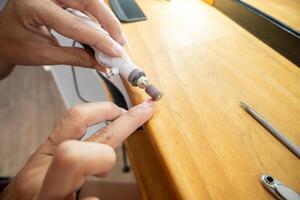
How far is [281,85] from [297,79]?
40 mm

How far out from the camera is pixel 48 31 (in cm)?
46

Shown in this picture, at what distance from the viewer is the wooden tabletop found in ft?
1.51

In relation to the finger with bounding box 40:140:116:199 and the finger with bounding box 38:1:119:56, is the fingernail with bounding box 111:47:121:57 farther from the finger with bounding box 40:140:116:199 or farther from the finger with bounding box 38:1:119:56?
the finger with bounding box 40:140:116:199

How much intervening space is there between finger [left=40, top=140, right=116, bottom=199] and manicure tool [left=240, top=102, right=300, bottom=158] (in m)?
0.21

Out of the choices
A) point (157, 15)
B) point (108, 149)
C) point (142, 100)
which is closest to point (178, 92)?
point (142, 100)

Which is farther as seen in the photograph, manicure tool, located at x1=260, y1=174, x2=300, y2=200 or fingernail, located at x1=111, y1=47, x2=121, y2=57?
fingernail, located at x1=111, y1=47, x2=121, y2=57

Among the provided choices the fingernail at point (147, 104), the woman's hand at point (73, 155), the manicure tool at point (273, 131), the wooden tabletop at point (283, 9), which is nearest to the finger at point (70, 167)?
the woman's hand at point (73, 155)

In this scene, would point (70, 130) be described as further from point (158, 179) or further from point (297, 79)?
point (297, 79)

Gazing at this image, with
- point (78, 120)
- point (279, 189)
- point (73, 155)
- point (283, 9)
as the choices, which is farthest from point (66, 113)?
point (283, 9)

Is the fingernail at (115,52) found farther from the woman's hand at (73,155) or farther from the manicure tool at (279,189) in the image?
the manicure tool at (279,189)

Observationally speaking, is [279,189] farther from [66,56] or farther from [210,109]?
[66,56]

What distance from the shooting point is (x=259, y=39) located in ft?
1.60

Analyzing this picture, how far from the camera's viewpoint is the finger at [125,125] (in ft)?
1.01

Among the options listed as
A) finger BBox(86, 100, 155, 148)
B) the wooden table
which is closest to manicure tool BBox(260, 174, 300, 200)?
the wooden table
